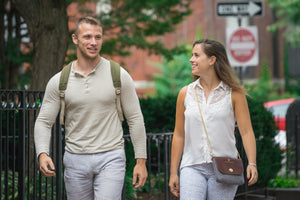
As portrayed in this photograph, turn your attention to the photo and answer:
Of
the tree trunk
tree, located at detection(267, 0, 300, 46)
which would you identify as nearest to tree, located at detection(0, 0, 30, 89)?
the tree trunk

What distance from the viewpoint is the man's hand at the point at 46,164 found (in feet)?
13.6

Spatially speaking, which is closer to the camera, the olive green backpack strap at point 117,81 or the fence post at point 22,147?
the olive green backpack strap at point 117,81

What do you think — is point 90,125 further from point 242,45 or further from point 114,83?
point 242,45

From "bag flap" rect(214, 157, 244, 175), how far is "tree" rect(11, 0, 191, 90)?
144 inches

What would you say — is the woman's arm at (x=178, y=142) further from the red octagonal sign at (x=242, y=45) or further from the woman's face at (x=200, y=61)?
the red octagonal sign at (x=242, y=45)

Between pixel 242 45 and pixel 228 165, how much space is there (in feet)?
23.1

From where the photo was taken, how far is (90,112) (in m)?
4.22

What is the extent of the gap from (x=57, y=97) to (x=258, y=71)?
33.6 meters

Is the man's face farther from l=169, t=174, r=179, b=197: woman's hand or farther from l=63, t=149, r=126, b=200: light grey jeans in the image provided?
l=169, t=174, r=179, b=197: woman's hand

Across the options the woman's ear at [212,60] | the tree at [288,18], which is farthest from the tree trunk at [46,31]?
the tree at [288,18]

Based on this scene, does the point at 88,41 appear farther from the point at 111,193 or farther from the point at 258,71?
the point at 258,71

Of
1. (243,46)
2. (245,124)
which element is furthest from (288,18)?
(245,124)

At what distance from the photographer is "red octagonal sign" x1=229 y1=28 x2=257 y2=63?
36.8 feet

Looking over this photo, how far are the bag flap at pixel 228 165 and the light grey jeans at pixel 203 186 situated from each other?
10 centimetres
